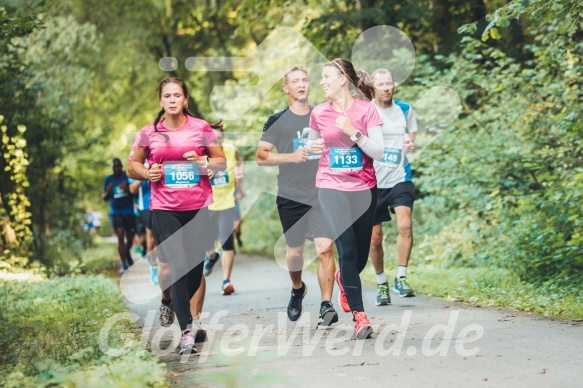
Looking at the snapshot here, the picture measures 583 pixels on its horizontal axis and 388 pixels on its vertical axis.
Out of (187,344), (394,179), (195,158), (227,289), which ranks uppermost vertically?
(195,158)

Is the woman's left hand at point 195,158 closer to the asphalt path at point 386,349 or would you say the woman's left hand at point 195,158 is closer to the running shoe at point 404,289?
the asphalt path at point 386,349

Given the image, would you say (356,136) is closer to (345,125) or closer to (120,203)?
(345,125)

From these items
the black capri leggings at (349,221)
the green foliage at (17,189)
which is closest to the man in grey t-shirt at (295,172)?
the black capri leggings at (349,221)

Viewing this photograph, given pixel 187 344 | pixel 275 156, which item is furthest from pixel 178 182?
pixel 187 344

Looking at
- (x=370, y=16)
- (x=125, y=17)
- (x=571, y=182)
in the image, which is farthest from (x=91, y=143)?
(x=571, y=182)

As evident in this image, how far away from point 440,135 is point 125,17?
48.3 feet

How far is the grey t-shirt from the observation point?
28.5ft

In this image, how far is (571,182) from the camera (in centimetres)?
1065

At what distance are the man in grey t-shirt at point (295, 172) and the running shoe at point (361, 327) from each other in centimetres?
105

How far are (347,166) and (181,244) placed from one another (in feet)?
4.97

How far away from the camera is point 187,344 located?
7141 millimetres

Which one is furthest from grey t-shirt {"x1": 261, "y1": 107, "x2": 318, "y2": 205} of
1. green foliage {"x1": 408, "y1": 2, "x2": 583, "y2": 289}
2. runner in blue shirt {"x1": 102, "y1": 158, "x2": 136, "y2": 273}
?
runner in blue shirt {"x1": 102, "y1": 158, "x2": 136, "y2": 273}

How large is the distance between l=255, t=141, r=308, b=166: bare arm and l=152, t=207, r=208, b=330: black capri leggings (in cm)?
101

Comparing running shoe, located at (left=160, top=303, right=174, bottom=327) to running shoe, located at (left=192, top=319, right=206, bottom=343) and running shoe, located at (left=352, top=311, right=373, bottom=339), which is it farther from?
running shoe, located at (left=352, top=311, right=373, bottom=339)
